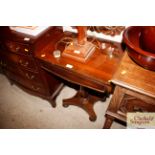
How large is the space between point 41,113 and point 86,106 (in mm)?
540

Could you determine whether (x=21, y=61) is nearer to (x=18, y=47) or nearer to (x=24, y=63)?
(x=24, y=63)

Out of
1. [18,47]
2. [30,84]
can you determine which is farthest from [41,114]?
[18,47]

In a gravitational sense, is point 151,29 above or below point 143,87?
above

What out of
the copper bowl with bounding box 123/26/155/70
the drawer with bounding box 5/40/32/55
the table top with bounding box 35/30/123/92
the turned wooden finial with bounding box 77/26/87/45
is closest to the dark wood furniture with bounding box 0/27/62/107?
the drawer with bounding box 5/40/32/55

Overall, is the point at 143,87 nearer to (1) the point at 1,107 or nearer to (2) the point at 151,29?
(2) the point at 151,29

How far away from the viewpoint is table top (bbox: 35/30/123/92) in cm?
105

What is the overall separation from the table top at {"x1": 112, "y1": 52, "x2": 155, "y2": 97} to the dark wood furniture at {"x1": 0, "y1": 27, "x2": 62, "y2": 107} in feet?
2.29

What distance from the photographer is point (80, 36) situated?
115 centimetres

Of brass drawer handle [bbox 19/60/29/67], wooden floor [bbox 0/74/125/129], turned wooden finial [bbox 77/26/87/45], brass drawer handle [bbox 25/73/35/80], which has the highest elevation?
turned wooden finial [bbox 77/26/87/45]

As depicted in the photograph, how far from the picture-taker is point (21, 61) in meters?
1.41

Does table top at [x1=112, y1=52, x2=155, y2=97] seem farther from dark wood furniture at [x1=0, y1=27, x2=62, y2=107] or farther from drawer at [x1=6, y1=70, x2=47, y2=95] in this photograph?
drawer at [x1=6, y1=70, x2=47, y2=95]

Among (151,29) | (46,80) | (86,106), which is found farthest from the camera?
(86,106)

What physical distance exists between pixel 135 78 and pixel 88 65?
14.7 inches
